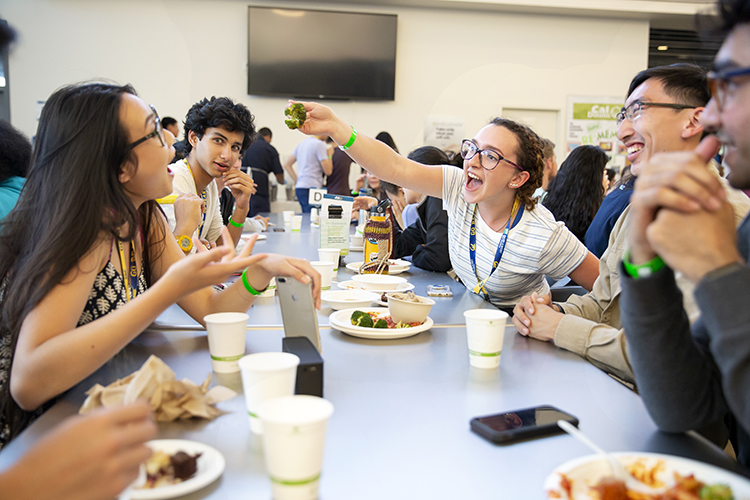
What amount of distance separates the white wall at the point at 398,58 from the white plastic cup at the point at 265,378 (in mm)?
7309

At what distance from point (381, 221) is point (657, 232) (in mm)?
1655

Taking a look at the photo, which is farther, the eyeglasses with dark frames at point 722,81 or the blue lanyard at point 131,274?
the blue lanyard at point 131,274

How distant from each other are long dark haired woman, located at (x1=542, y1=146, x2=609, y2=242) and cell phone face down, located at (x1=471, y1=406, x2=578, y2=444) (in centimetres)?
285

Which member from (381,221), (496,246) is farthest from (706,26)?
(381,221)

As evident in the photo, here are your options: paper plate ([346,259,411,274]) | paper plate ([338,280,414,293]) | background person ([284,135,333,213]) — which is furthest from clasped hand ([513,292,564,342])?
background person ([284,135,333,213])

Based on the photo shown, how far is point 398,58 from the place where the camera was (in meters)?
8.03

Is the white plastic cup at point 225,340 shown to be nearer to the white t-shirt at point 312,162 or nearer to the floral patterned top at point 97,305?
the floral patterned top at point 97,305

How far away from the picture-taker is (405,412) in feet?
3.32

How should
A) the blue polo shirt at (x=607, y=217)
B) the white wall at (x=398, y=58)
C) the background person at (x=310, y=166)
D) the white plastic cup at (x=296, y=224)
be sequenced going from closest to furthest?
the blue polo shirt at (x=607, y=217) < the white plastic cup at (x=296, y=224) < the background person at (x=310, y=166) < the white wall at (x=398, y=58)

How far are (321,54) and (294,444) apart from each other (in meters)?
7.75

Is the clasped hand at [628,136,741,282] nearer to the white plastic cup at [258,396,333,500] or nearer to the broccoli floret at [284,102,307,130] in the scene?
the white plastic cup at [258,396,333,500]

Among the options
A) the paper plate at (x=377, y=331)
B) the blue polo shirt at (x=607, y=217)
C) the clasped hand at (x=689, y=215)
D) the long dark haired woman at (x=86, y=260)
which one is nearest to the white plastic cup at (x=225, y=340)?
the long dark haired woman at (x=86, y=260)

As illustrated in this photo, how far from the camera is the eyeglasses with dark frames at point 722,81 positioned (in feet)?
2.70

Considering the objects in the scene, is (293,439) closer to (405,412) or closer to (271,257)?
(405,412)
